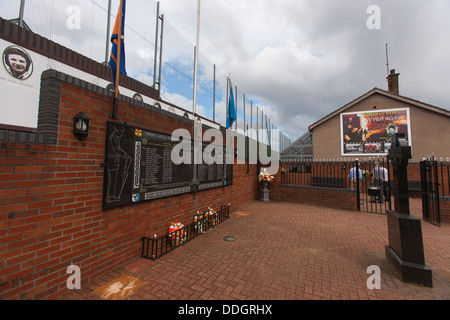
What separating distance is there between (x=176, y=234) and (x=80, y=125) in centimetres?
290

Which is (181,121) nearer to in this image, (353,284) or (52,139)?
(52,139)

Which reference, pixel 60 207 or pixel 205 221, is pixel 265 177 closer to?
pixel 205 221

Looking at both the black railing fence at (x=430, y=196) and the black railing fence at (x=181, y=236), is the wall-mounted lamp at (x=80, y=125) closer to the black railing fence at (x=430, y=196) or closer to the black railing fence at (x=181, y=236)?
the black railing fence at (x=181, y=236)

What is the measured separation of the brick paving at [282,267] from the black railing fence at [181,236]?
0.60ft

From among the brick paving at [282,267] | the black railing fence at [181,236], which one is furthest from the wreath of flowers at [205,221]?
the brick paving at [282,267]

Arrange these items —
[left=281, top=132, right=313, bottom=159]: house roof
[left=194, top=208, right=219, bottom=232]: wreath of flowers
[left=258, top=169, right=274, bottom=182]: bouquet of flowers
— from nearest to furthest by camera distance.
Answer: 1. [left=194, top=208, right=219, bottom=232]: wreath of flowers
2. [left=258, top=169, right=274, bottom=182]: bouquet of flowers
3. [left=281, top=132, right=313, bottom=159]: house roof

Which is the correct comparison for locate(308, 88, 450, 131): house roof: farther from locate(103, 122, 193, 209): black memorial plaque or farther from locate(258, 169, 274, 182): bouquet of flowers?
locate(103, 122, 193, 209): black memorial plaque

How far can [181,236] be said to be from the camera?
4531mm

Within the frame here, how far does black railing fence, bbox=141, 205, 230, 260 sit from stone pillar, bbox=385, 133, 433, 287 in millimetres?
4117

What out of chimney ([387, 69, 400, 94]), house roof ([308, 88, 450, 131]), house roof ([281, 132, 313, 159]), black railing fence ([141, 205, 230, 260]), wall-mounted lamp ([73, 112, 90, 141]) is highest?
chimney ([387, 69, 400, 94])

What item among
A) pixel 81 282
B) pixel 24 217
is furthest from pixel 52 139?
pixel 81 282

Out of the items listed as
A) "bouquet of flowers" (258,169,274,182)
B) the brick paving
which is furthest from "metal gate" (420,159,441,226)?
"bouquet of flowers" (258,169,274,182)

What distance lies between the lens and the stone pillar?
3025 millimetres

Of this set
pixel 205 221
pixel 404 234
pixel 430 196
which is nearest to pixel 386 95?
pixel 430 196
